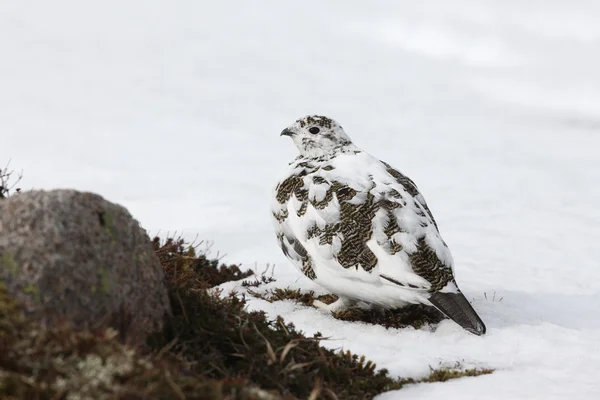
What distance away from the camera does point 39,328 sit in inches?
114

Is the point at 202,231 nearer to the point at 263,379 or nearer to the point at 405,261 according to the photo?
the point at 405,261

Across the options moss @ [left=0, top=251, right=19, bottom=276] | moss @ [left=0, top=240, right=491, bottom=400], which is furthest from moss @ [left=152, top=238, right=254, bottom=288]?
moss @ [left=0, top=251, right=19, bottom=276]

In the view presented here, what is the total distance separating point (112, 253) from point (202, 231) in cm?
811

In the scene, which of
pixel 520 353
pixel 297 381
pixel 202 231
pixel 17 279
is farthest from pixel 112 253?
pixel 202 231

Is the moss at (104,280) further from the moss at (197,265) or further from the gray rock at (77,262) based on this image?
the moss at (197,265)

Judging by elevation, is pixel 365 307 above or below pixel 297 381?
above

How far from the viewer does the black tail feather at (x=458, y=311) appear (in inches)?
224

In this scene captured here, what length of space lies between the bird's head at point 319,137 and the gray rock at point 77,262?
3444 mm

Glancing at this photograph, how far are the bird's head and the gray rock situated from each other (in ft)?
11.3

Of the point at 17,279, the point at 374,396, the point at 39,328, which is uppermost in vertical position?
the point at 17,279

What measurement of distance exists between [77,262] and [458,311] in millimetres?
3474

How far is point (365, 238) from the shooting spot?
19.4 feet

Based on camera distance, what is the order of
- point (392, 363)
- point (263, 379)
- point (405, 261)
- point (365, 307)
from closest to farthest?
point (263, 379) → point (392, 363) → point (405, 261) → point (365, 307)

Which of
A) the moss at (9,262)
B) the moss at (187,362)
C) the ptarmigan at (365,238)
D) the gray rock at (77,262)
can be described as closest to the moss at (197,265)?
the moss at (187,362)
